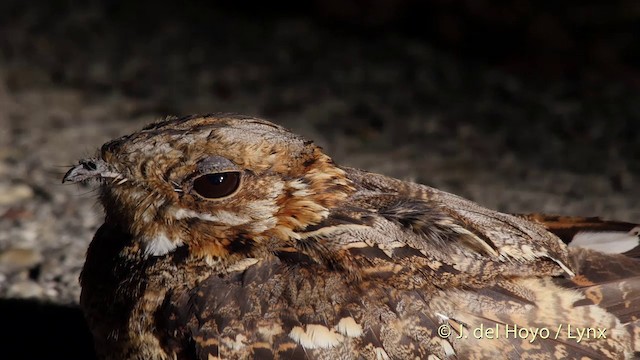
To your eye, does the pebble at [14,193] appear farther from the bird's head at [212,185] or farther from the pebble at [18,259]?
the bird's head at [212,185]

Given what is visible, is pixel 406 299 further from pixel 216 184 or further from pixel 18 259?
pixel 18 259

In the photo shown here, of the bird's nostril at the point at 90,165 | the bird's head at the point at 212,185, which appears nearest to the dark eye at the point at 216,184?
the bird's head at the point at 212,185

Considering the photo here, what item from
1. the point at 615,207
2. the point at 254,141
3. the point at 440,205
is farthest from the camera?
the point at 615,207

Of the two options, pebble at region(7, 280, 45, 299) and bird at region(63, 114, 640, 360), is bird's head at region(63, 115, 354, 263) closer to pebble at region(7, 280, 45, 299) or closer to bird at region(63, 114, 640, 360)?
bird at region(63, 114, 640, 360)

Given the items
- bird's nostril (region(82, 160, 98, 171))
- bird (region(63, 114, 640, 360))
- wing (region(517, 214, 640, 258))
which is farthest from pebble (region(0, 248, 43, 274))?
wing (region(517, 214, 640, 258))

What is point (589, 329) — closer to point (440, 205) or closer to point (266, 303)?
point (440, 205)

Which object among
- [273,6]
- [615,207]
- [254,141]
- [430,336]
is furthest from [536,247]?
[273,6]
